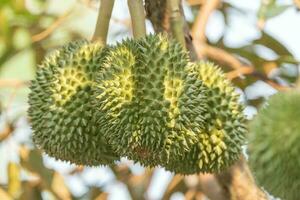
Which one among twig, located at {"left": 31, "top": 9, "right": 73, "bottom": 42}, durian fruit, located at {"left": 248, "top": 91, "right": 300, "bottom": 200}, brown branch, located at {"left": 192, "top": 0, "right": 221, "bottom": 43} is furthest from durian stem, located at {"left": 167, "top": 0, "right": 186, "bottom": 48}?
twig, located at {"left": 31, "top": 9, "right": 73, "bottom": 42}

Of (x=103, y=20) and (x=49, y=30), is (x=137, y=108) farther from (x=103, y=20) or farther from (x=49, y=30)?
(x=49, y=30)

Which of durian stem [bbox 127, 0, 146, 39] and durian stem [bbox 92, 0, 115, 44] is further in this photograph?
durian stem [bbox 92, 0, 115, 44]

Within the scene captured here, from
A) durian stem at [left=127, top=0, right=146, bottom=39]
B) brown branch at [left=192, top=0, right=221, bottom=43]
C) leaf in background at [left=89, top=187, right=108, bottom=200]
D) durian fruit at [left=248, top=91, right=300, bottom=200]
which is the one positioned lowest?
leaf in background at [left=89, top=187, right=108, bottom=200]

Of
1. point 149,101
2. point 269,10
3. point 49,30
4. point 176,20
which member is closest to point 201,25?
point 269,10

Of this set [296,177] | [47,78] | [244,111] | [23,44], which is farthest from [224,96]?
[23,44]

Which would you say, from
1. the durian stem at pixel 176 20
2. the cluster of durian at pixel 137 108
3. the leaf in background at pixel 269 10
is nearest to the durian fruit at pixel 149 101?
the cluster of durian at pixel 137 108

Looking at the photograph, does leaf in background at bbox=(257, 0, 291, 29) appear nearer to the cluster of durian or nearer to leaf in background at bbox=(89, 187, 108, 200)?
leaf in background at bbox=(89, 187, 108, 200)
